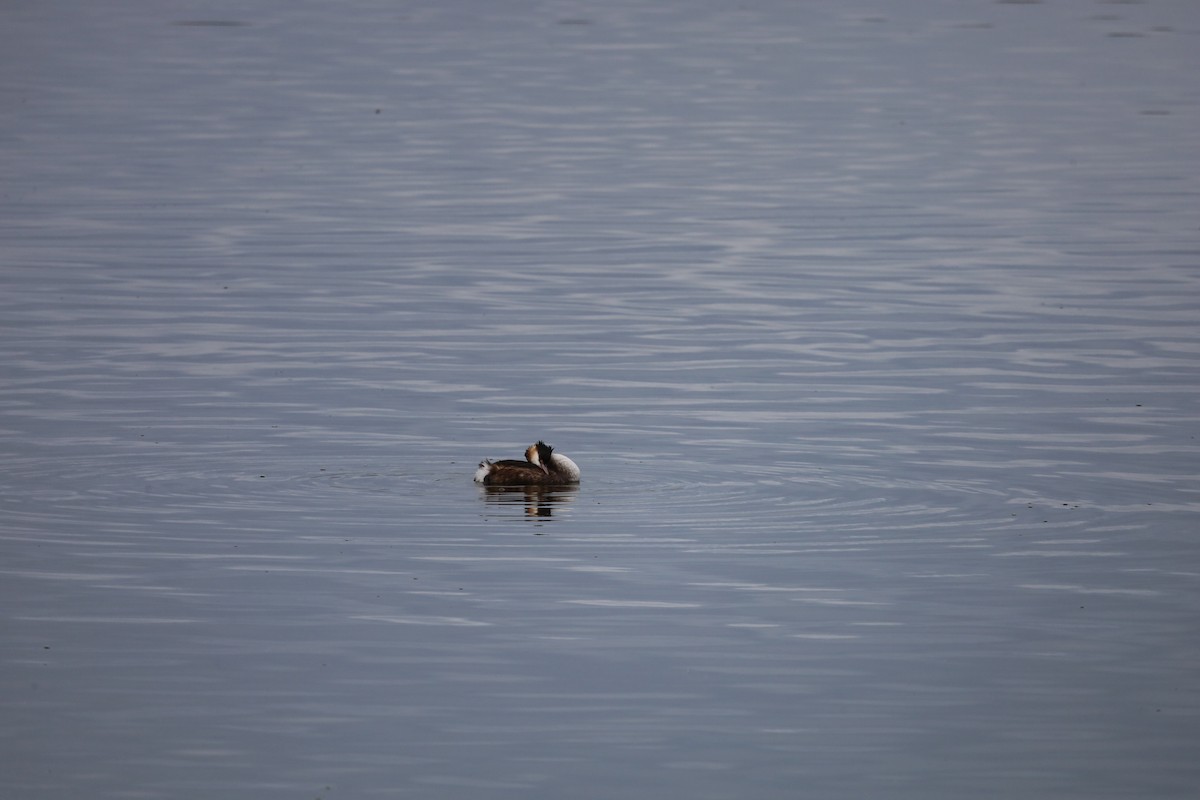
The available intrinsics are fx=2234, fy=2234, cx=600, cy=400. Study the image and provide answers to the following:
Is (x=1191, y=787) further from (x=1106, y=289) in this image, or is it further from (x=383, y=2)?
(x=383, y=2)

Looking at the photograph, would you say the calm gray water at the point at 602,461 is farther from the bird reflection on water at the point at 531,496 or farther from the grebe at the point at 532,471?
the grebe at the point at 532,471

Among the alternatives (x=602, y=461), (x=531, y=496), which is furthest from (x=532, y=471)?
(x=602, y=461)

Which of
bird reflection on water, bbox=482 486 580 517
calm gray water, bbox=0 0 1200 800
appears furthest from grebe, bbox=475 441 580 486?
calm gray water, bbox=0 0 1200 800

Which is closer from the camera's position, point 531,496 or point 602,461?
point 531,496

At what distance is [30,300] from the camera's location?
1020 inches

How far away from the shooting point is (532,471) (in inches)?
669

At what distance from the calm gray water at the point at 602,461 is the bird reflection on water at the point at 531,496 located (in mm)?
84

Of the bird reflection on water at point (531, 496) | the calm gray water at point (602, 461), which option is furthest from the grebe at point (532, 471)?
the calm gray water at point (602, 461)

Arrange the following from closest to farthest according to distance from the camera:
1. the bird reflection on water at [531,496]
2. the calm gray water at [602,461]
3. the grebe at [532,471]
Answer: the calm gray water at [602,461]
the bird reflection on water at [531,496]
the grebe at [532,471]

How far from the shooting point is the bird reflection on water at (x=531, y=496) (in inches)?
655

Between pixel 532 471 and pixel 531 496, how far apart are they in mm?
232

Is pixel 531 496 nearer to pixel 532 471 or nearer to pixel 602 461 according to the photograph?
pixel 532 471

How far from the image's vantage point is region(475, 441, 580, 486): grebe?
16906mm

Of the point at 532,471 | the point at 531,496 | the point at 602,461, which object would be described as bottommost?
the point at 531,496
